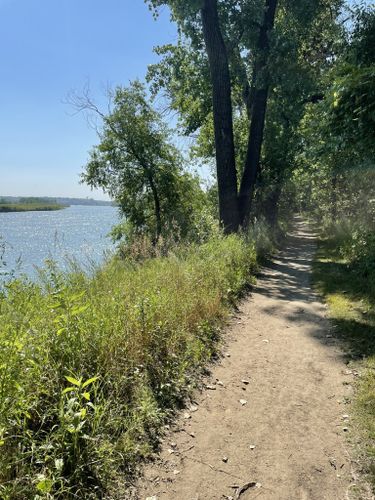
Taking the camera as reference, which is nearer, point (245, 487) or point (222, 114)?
point (245, 487)

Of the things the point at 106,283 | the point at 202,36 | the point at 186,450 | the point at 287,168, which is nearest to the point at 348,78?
the point at 106,283

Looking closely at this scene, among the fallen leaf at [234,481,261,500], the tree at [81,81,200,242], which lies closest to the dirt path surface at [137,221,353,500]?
the fallen leaf at [234,481,261,500]

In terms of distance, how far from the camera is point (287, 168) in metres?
15.1

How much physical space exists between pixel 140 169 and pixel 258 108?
756 centimetres

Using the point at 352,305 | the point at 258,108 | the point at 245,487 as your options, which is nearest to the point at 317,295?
the point at 352,305

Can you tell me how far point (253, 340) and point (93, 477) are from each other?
3501 millimetres

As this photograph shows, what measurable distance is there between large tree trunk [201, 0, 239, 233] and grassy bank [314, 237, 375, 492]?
3357mm

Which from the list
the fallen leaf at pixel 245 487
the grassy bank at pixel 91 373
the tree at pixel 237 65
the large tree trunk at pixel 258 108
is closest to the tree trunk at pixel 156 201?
the tree at pixel 237 65

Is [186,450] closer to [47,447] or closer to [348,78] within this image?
[47,447]

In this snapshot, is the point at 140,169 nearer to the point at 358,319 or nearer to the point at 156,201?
the point at 156,201

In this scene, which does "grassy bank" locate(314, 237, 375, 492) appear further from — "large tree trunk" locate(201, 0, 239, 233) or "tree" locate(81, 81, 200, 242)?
"tree" locate(81, 81, 200, 242)

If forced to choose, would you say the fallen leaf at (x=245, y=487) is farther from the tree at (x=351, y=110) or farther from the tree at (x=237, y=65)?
the tree at (x=237, y=65)

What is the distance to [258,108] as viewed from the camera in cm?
1186

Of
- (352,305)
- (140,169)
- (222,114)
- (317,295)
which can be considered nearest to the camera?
(352,305)
